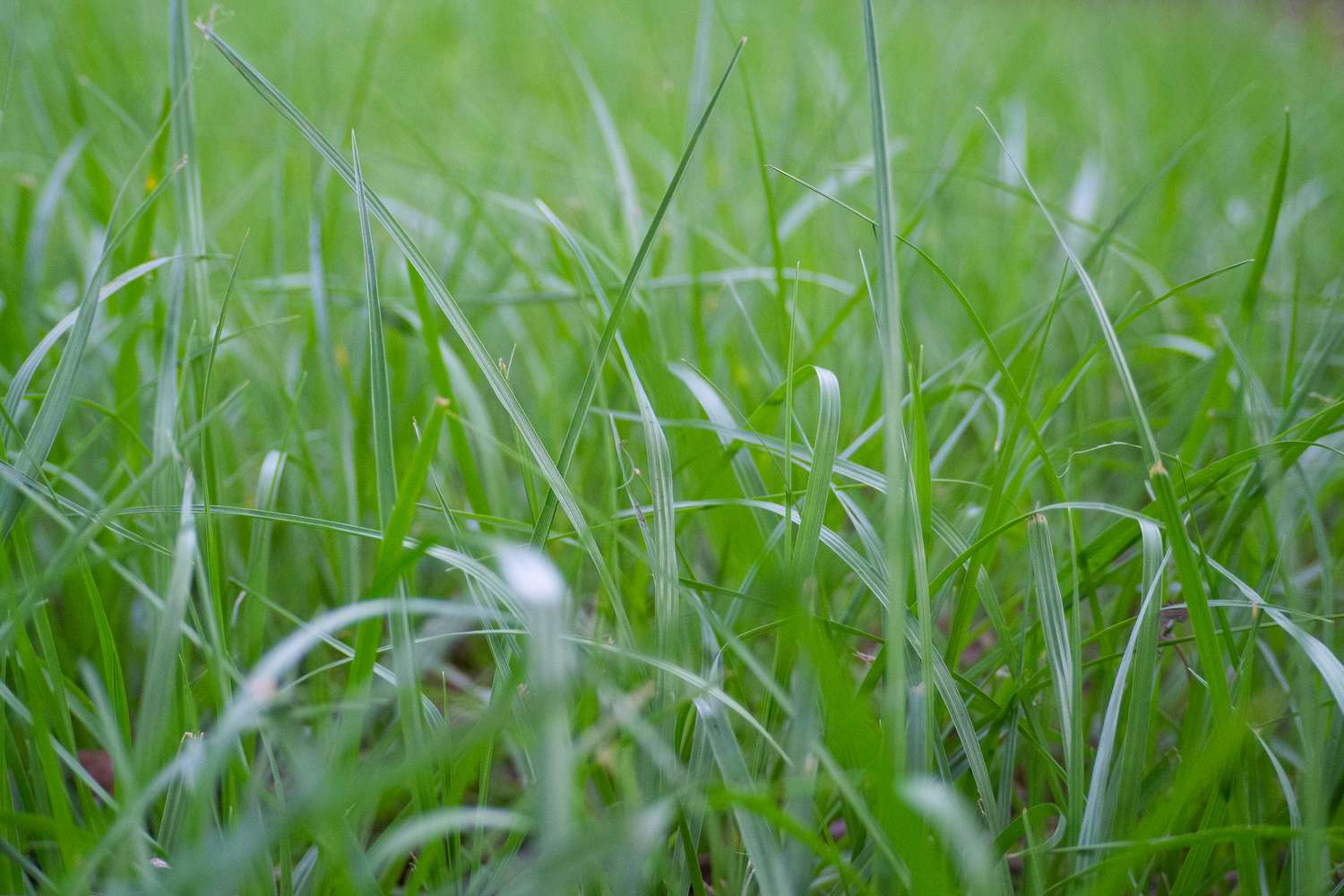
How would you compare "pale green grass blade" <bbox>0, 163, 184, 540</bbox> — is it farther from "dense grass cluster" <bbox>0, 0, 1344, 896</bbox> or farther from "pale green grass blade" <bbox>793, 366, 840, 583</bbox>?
"pale green grass blade" <bbox>793, 366, 840, 583</bbox>

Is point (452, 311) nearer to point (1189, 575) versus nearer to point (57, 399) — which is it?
point (57, 399)

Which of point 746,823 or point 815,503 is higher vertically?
point 815,503

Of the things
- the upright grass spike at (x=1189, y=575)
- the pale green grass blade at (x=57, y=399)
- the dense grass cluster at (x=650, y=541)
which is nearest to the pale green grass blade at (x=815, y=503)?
the dense grass cluster at (x=650, y=541)

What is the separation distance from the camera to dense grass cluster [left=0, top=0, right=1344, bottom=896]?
1.05 feet

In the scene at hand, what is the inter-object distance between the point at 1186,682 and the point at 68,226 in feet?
3.39

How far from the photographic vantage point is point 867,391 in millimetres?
673

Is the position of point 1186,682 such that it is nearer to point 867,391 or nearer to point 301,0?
point 867,391

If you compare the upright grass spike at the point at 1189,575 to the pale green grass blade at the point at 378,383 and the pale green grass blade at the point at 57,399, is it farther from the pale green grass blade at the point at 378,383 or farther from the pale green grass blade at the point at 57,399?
the pale green grass blade at the point at 57,399

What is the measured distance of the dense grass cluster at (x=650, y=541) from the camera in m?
0.32

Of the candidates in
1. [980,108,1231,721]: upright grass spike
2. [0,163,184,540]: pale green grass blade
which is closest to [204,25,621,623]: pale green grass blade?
[0,163,184,540]: pale green grass blade

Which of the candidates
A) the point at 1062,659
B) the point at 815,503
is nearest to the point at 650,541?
the point at 815,503

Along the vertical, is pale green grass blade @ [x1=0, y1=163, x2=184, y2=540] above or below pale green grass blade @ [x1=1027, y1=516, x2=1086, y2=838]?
above

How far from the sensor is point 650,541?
400mm

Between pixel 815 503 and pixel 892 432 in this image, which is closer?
pixel 892 432
